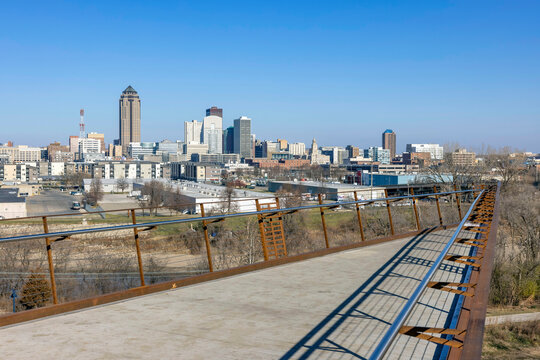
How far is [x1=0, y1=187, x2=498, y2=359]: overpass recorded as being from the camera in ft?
14.7

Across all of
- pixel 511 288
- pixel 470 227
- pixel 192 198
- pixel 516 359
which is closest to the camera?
pixel 470 227

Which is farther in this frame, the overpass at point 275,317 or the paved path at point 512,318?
the paved path at point 512,318

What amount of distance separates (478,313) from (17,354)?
153 inches

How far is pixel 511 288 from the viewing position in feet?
81.7

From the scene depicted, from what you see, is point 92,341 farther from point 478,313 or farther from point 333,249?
point 333,249

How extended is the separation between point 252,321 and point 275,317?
0.98 feet

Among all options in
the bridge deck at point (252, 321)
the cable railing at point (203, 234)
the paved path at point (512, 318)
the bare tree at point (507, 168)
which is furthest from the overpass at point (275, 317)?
the bare tree at point (507, 168)

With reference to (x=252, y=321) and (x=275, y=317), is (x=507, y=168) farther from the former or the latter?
(x=252, y=321)

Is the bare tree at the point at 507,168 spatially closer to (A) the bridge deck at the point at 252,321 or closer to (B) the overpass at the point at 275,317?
(B) the overpass at the point at 275,317

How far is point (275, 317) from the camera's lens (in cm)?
575

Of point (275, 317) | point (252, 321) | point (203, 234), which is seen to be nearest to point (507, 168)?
point (203, 234)

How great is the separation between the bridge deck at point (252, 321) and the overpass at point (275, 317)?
0.01 meters

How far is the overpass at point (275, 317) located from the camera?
14.7 ft

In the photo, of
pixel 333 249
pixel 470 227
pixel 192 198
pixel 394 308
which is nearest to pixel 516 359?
pixel 470 227
